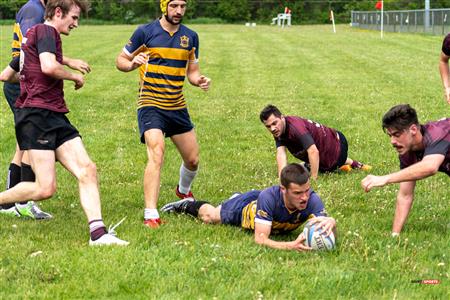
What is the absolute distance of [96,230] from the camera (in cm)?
624

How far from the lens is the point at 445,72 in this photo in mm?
8328

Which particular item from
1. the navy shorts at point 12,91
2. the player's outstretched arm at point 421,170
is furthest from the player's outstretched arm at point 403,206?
the navy shorts at point 12,91

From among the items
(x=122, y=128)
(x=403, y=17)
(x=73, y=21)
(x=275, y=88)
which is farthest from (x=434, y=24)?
(x=73, y=21)

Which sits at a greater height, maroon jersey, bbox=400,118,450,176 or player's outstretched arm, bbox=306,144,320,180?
maroon jersey, bbox=400,118,450,176

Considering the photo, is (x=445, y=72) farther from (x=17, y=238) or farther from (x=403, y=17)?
(x=403, y=17)

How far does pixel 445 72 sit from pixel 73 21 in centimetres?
445

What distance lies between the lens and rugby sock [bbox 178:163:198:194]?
8.09 metres

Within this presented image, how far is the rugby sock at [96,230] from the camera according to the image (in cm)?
622

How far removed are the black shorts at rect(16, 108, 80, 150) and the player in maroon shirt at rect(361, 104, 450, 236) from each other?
9.19 ft

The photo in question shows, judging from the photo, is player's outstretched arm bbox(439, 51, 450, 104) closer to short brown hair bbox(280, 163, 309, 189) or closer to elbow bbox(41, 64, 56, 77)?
short brown hair bbox(280, 163, 309, 189)

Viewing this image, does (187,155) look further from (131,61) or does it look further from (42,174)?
(42,174)

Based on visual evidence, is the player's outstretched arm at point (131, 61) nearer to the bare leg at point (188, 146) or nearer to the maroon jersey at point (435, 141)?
the bare leg at point (188, 146)

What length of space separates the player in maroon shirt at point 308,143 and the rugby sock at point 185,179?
1181 mm

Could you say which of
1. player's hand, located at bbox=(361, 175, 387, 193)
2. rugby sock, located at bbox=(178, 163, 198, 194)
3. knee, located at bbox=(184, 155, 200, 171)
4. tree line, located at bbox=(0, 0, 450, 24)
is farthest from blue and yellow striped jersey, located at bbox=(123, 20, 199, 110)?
tree line, located at bbox=(0, 0, 450, 24)
